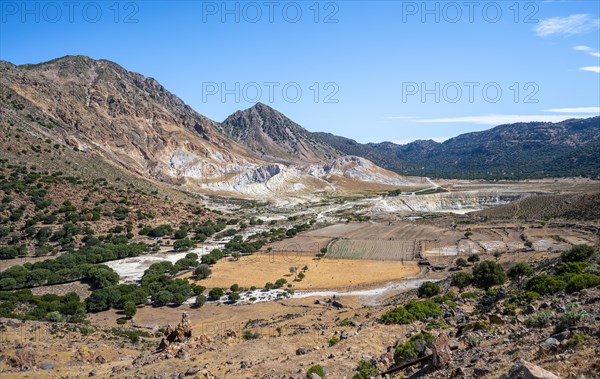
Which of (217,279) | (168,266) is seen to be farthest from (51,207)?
(217,279)

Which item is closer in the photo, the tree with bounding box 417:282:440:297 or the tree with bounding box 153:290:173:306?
the tree with bounding box 417:282:440:297

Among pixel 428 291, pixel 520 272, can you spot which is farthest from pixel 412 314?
pixel 520 272

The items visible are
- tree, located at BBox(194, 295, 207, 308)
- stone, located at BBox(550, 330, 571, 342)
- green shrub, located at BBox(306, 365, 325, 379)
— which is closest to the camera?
stone, located at BBox(550, 330, 571, 342)

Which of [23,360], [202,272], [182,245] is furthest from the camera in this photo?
[182,245]

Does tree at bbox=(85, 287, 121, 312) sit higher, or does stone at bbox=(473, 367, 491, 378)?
stone at bbox=(473, 367, 491, 378)

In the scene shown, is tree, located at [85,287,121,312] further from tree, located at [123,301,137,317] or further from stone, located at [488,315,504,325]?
stone, located at [488,315,504,325]

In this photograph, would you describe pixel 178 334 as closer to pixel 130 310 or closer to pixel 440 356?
pixel 440 356

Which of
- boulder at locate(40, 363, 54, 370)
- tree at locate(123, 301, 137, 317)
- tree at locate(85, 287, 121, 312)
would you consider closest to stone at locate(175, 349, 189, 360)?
boulder at locate(40, 363, 54, 370)
